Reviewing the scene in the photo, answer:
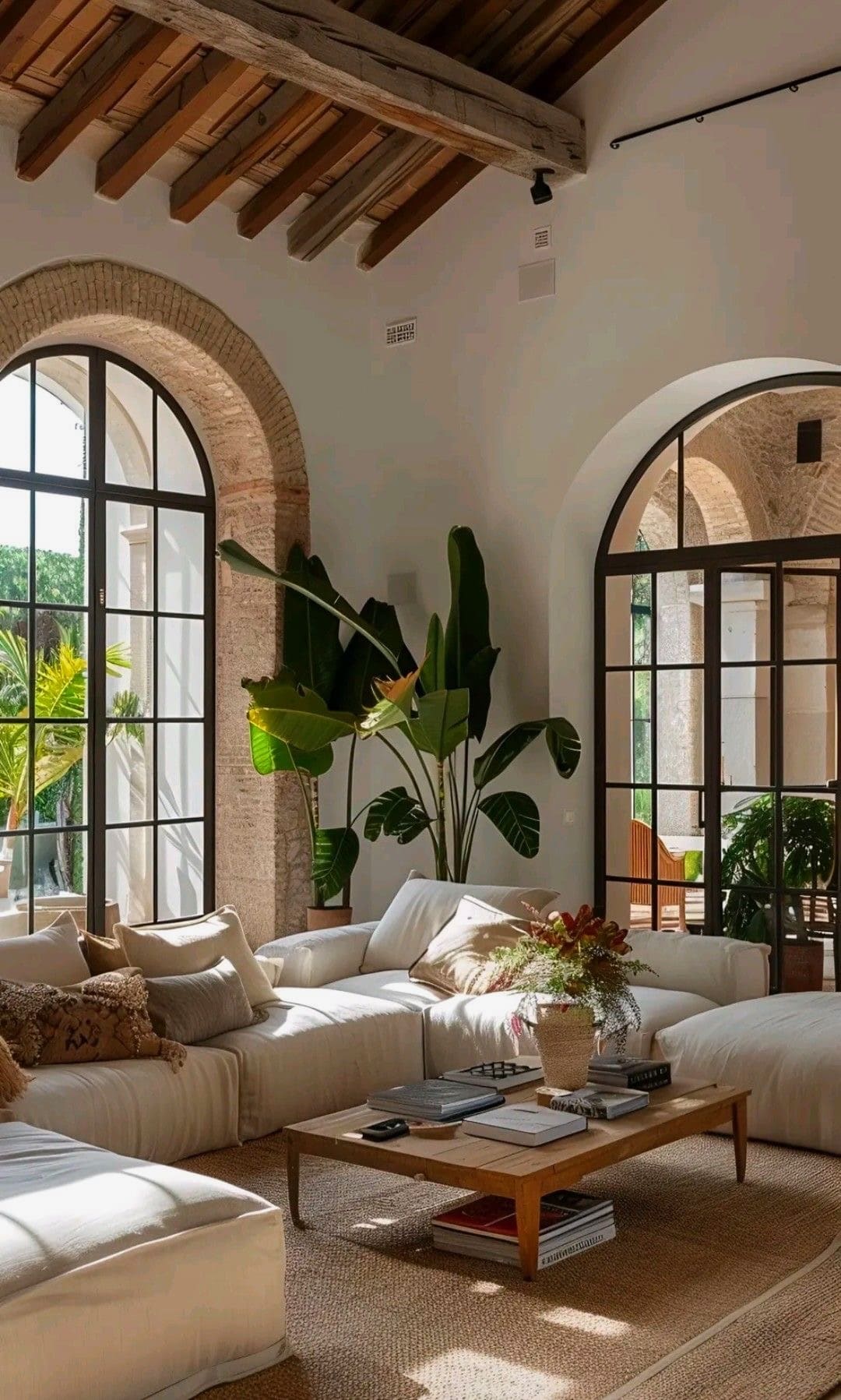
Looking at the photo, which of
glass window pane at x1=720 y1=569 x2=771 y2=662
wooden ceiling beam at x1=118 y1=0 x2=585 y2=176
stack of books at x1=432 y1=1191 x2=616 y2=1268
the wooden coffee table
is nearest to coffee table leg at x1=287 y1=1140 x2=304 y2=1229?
the wooden coffee table

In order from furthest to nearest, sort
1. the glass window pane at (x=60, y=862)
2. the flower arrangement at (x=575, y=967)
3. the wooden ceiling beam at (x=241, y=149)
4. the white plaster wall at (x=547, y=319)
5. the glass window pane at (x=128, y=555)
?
1. the glass window pane at (x=128, y=555)
2. the glass window pane at (x=60, y=862)
3. the wooden ceiling beam at (x=241, y=149)
4. the white plaster wall at (x=547, y=319)
5. the flower arrangement at (x=575, y=967)

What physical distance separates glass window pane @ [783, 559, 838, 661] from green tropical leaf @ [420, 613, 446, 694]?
1.64m

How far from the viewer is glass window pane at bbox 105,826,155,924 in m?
7.35

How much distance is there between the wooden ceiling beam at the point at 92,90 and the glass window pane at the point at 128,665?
219cm

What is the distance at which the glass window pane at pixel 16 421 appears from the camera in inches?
272

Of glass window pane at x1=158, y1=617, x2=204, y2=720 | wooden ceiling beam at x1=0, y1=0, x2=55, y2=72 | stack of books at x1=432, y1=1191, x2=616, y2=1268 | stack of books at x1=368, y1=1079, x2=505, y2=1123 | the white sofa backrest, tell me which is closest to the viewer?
stack of books at x1=432, y1=1191, x2=616, y2=1268

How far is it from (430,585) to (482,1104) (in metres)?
4.01

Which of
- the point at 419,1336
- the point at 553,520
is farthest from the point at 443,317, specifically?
the point at 419,1336

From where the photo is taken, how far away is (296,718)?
6.92m

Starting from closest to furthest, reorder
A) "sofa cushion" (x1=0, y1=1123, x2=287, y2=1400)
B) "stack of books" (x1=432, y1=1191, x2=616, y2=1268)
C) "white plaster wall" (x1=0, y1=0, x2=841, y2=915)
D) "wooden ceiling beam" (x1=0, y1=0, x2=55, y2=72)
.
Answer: "sofa cushion" (x1=0, y1=1123, x2=287, y2=1400) < "stack of books" (x1=432, y1=1191, x2=616, y2=1268) < "wooden ceiling beam" (x1=0, y1=0, x2=55, y2=72) < "white plaster wall" (x1=0, y1=0, x2=841, y2=915)

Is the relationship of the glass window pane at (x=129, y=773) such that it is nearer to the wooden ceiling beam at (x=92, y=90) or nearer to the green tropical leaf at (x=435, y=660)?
the green tropical leaf at (x=435, y=660)

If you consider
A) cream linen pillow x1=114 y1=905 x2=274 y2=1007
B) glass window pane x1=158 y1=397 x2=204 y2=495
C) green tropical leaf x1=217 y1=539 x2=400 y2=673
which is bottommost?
cream linen pillow x1=114 y1=905 x2=274 y2=1007

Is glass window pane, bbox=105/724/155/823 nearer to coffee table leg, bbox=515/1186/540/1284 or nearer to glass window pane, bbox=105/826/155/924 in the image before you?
glass window pane, bbox=105/826/155/924

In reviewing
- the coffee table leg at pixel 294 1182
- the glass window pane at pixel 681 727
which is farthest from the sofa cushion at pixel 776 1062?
the glass window pane at pixel 681 727
